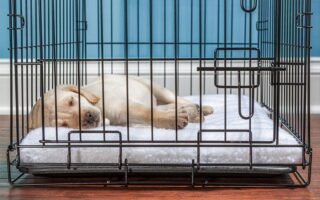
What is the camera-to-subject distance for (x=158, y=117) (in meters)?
1.91

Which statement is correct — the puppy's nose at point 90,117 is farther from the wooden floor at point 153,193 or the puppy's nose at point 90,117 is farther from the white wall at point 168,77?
the white wall at point 168,77

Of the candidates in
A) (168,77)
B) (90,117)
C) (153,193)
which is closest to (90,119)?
(90,117)

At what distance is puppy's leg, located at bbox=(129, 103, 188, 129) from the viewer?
1.86m

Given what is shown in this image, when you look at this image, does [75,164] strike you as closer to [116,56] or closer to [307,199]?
[307,199]

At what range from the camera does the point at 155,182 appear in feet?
5.38

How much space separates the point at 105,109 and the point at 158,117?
188 millimetres

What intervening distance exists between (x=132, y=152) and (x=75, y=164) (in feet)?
0.50

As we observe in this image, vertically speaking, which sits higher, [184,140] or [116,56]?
[116,56]

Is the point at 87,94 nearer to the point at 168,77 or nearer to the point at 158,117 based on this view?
the point at 158,117

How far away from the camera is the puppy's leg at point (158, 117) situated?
186 centimetres

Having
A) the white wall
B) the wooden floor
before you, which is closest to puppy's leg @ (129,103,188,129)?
the wooden floor

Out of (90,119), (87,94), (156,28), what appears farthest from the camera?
(156,28)

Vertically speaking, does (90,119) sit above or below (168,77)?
below

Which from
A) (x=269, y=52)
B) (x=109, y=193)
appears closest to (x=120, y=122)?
(x=109, y=193)
